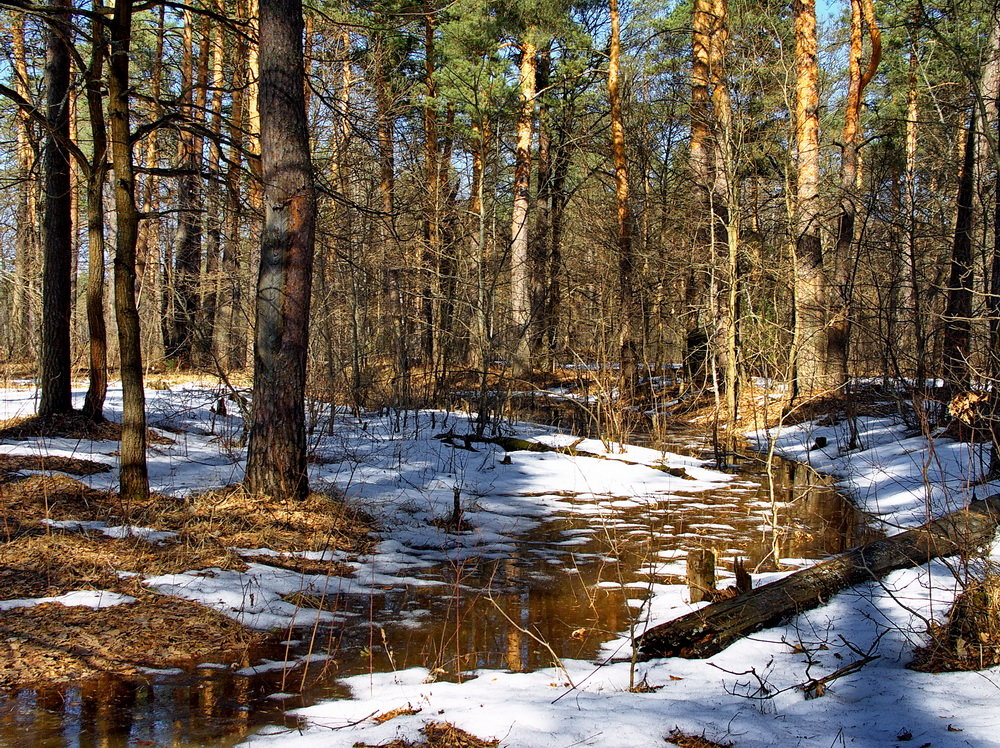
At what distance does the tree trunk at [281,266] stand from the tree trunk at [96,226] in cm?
125

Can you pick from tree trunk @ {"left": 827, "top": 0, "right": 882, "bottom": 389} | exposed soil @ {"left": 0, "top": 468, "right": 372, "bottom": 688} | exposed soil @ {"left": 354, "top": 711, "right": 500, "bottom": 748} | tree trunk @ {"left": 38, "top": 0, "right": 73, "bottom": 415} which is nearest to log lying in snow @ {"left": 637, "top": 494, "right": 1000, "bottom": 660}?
exposed soil @ {"left": 354, "top": 711, "right": 500, "bottom": 748}

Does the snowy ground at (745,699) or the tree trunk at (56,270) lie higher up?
the tree trunk at (56,270)

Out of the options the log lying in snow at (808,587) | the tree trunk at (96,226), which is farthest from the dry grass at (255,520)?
the log lying in snow at (808,587)

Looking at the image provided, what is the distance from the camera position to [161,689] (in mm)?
3779

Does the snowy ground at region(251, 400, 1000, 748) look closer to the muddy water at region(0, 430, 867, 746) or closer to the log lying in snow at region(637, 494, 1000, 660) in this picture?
the log lying in snow at region(637, 494, 1000, 660)

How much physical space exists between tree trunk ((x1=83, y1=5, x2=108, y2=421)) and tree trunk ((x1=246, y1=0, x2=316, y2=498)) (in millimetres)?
1250

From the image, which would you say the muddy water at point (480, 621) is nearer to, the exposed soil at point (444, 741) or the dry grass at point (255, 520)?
the exposed soil at point (444, 741)

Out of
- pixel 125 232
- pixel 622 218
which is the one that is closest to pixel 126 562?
pixel 125 232

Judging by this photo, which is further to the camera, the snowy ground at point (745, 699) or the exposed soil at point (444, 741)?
the snowy ground at point (745, 699)

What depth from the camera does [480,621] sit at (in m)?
4.94

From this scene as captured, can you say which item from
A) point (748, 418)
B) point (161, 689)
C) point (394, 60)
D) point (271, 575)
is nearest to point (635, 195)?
point (748, 418)

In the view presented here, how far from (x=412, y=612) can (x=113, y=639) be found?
68.6 inches

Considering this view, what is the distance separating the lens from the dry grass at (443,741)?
2.93 meters

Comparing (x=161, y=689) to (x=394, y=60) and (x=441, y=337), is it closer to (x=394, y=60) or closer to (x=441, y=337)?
(x=441, y=337)
